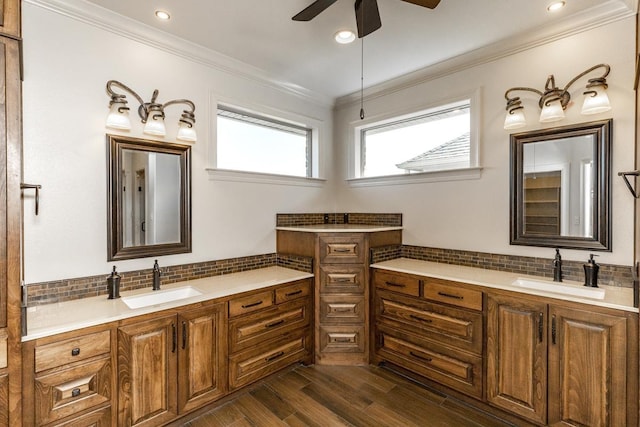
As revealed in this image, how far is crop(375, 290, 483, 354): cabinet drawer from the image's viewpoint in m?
2.23

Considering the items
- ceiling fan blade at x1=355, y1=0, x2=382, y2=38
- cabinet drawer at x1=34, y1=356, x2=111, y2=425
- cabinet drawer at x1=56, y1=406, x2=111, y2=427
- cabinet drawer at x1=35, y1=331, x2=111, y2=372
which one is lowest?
cabinet drawer at x1=56, y1=406, x2=111, y2=427

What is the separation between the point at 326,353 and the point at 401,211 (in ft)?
5.26

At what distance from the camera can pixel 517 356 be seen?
2021 millimetres

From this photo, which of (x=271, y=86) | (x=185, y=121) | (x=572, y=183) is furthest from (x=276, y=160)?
(x=572, y=183)

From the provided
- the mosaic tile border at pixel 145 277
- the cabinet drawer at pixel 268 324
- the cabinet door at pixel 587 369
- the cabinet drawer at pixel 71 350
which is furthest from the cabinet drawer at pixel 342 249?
the cabinet drawer at pixel 71 350

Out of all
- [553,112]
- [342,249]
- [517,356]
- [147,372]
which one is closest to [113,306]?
[147,372]

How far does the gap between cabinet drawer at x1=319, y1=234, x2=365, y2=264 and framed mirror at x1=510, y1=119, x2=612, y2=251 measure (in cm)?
127

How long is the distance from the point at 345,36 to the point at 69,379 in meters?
2.86

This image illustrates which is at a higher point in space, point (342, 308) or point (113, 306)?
point (113, 306)

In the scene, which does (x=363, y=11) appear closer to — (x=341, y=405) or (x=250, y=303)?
(x=250, y=303)

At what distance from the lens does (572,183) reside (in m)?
2.27

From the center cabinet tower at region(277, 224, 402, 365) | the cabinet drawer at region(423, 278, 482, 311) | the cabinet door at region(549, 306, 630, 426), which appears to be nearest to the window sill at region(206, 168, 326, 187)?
the center cabinet tower at region(277, 224, 402, 365)

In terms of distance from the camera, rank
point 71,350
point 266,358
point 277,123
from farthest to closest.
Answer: point 277,123
point 266,358
point 71,350

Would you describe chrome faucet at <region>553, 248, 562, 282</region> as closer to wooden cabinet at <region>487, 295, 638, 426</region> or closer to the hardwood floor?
wooden cabinet at <region>487, 295, 638, 426</region>
